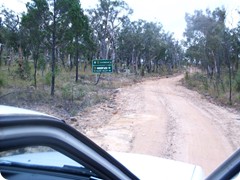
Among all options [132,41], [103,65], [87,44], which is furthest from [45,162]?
[132,41]

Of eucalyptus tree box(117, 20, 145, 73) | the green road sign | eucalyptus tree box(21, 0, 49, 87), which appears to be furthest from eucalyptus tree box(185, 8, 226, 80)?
eucalyptus tree box(21, 0, 49, 87)

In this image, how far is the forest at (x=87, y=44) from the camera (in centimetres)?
1952

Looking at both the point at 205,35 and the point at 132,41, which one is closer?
the point at 205,35

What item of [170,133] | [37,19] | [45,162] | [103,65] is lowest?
[170,133]

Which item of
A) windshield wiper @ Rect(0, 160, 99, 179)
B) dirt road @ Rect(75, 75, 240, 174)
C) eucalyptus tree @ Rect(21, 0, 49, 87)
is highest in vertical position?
eucalyptus tree @ Rect(21, 0, 49, 87)

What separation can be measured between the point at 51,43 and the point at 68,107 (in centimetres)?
521

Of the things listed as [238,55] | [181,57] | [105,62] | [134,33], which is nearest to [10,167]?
[105,62]

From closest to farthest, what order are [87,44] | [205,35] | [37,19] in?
1. [37,19]
2. [87,44]
3. [205,35]

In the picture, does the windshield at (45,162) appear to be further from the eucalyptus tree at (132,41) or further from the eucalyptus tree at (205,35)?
the eucalyptus tree at (132,41)

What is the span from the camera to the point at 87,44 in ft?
97.7

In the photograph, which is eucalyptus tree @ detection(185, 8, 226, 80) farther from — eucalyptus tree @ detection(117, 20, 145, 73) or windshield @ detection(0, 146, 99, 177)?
windshield @ detection(0, 146, 99, 177)

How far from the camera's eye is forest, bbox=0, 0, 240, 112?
19.5 meters

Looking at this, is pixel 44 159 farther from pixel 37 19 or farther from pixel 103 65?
pixel 103 65

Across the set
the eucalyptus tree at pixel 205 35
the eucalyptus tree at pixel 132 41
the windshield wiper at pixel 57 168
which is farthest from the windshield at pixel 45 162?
the eucalyptus tree at pixel 132 41
